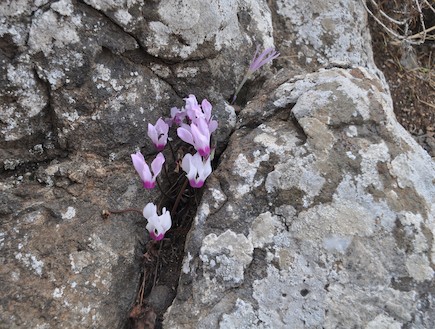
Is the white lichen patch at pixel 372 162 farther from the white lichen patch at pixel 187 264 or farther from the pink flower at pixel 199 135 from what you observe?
the white lichen patch at pixel 187 264

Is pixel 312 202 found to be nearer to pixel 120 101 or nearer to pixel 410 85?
pixel 120 101

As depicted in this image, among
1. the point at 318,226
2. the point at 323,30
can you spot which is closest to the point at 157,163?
the point at 318,226

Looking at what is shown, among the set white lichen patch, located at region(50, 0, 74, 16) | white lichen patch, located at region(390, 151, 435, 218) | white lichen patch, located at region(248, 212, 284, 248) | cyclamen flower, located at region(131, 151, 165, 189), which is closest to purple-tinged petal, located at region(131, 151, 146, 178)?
cyclamen flower, located at region(131, 151, 165, 189)

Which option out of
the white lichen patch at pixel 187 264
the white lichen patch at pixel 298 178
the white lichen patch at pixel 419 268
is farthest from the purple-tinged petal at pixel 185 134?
the white lichen patch at pixel 419 268

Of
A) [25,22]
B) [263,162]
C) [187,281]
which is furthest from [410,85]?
[25,22]

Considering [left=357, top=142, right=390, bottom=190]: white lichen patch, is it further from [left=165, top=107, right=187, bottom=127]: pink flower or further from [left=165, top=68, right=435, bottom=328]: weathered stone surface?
[left=165, top=107, right=187, bottom=127]: pink flower
